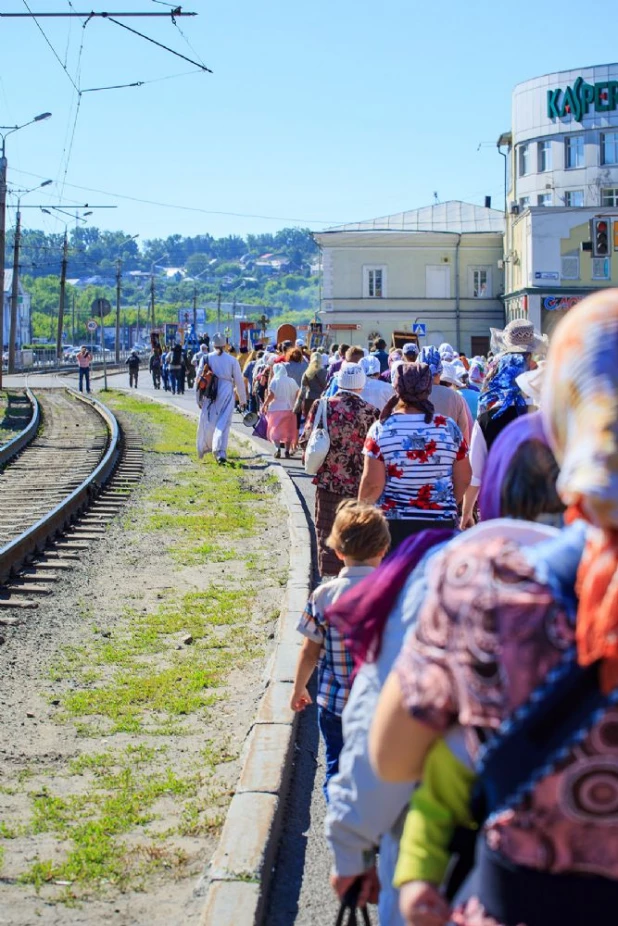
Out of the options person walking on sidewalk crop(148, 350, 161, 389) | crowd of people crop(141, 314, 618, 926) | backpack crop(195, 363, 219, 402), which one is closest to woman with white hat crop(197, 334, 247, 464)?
backpack crop(195, 363, 219, 402)

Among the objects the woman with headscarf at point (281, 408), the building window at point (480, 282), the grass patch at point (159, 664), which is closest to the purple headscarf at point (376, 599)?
the grass patch at point (159, 664)

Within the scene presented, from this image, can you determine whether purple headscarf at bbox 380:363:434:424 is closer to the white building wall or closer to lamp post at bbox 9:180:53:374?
lamp post at bbox 9:180:53:374

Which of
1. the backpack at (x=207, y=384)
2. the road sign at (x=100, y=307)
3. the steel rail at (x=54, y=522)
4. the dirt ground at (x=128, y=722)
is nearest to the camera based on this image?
the dirt ground at (x=128, y=722)

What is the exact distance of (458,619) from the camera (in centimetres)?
220

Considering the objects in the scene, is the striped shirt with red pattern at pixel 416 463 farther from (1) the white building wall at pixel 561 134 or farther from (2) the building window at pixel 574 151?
(2) the building window at pixel 574 151

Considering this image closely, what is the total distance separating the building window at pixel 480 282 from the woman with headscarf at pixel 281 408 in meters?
53.8

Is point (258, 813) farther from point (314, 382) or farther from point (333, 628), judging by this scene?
point (314, 382)

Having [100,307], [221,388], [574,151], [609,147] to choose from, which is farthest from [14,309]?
[221,388]

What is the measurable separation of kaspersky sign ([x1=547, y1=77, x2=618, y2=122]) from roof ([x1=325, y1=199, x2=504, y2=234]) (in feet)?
23.5

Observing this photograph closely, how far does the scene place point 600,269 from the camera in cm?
6156

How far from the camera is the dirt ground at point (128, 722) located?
493cm

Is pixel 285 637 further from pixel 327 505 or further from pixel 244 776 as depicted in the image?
pixel 244 776

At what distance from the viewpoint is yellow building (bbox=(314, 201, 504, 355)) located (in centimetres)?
7325

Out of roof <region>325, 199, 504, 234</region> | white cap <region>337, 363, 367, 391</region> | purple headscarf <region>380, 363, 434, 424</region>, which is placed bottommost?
purple headscarf <region>380, 363, 434, 424</region>
